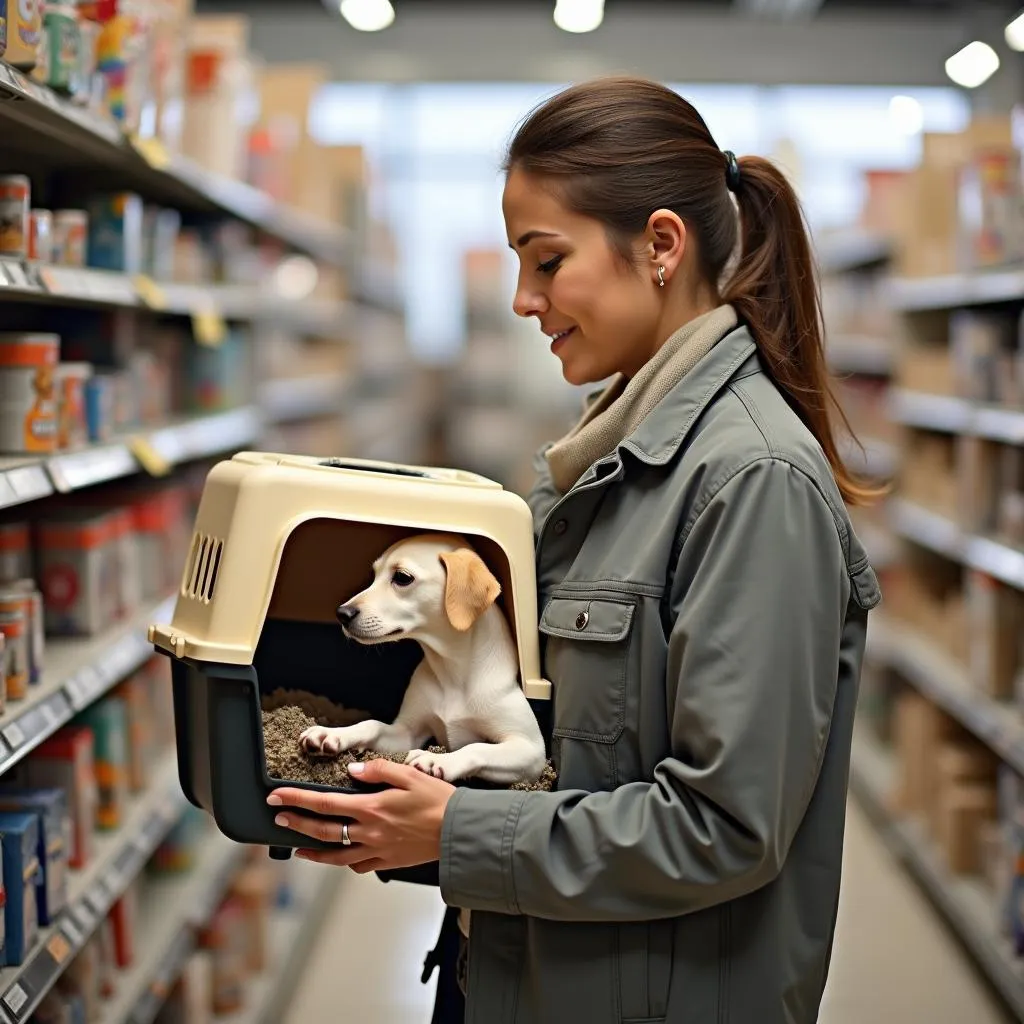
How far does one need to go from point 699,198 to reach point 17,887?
136 cm

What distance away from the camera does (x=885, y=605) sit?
19.2 feet

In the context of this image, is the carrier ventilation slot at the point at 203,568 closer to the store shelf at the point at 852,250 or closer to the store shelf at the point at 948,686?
the store shelf at the point at 948,686

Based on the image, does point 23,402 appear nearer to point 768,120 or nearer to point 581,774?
point 581,774

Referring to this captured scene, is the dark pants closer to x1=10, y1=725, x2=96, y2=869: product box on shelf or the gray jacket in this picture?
the gray jacket

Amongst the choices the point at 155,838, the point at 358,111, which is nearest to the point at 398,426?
the point at 358,111

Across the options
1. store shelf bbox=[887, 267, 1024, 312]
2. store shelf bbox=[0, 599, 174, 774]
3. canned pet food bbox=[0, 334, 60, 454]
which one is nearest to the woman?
store shelf bbox=[0, 599, 174, 774]

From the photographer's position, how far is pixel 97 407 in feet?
8.20

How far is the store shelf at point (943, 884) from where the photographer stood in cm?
334

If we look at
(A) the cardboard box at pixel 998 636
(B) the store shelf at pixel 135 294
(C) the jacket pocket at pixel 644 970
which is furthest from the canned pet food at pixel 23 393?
(A) the cardboard box at pixel 998 636

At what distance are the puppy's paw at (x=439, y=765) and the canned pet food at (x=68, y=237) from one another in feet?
4.29

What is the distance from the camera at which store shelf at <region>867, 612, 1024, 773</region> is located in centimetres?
354

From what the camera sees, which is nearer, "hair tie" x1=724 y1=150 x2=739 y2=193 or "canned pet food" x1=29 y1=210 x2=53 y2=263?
"hair tie" x1=724 y1=150 x2=739 y2=193

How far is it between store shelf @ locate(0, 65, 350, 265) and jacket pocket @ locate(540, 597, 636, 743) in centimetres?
103

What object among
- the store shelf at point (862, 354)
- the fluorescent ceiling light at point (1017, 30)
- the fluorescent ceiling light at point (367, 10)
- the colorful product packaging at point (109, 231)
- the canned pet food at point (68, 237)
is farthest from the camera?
the fluorescent ceiling light at point (367, 10)
